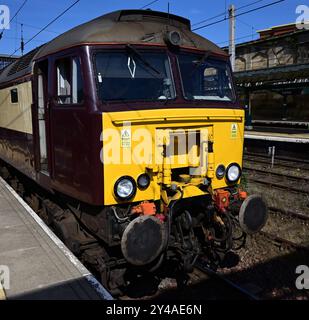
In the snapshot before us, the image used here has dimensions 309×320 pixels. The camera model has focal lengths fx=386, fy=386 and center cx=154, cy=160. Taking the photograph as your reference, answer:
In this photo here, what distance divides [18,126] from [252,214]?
4.69 m

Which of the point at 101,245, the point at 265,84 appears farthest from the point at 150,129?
the point at 265,84

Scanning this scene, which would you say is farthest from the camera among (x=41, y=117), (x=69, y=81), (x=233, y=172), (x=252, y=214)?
(x=41, y=117)

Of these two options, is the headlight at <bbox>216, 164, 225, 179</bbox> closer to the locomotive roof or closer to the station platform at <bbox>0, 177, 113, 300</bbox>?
the locomotive roof

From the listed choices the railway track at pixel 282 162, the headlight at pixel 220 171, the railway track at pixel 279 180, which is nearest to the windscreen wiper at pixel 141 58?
the headlight at pixel 220 171

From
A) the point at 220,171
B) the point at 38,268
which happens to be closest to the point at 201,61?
the point at 220,171

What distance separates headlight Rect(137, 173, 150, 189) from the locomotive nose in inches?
56.5

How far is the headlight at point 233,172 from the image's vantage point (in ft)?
18.0

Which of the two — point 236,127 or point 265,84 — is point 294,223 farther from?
point 265,84

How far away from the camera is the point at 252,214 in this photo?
5.32m

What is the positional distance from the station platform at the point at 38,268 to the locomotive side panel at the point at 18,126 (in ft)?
4.25

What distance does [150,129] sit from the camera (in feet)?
15.2

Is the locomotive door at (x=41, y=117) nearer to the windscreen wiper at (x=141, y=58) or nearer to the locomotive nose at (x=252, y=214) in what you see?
the windscreen wiper at (x=141, y=58)

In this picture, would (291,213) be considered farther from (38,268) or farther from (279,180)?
(38,268)

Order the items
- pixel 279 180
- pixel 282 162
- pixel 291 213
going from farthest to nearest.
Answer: pixel 282 162 < pixel 279 180 < pixel 291 213
